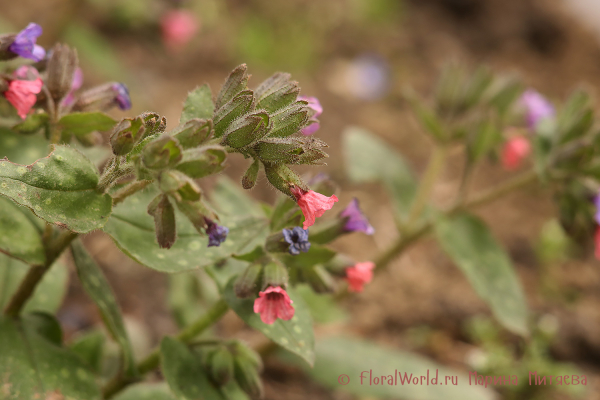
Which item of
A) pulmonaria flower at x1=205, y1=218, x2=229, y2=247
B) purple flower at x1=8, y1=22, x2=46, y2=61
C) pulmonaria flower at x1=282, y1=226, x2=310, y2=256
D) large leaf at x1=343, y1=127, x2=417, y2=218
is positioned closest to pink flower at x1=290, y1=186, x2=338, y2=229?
pulmonaria flower at x1=282, y1=226, x2=310, y2=256

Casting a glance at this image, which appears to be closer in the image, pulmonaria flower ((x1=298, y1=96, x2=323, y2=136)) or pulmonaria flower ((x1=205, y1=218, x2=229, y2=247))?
pulmonaria flower ((x1=205, y1=218, x2=229, y2=247))

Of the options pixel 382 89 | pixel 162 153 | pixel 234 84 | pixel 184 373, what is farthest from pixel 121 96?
pixel 382 89

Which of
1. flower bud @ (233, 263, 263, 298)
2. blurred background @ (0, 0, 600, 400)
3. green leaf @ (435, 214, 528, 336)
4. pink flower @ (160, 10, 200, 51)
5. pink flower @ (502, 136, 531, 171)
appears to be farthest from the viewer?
pink flower @ (160, 10, 200, 51)

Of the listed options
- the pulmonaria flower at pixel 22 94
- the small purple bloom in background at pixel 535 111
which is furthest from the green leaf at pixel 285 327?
the small purple bloom in background at pixel 535 111

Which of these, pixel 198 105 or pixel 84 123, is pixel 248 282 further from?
pixel 84 123

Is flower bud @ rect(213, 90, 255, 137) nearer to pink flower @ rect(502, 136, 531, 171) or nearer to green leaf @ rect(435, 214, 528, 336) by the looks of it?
green leaf @ rect(435, 214, 528, 336)

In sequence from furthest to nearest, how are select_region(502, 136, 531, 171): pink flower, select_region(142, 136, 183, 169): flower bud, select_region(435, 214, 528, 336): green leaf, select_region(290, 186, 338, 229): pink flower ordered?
select_region(502, 136, 531, 171): pink flower → select_region(435, 214, 528, 336): green leaf → select_region(290, 186, 338, 229): pink flower → select_region(142, 136, 183, 169): flower bud

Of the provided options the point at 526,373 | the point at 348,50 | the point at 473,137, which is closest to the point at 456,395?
the point at 526,373
